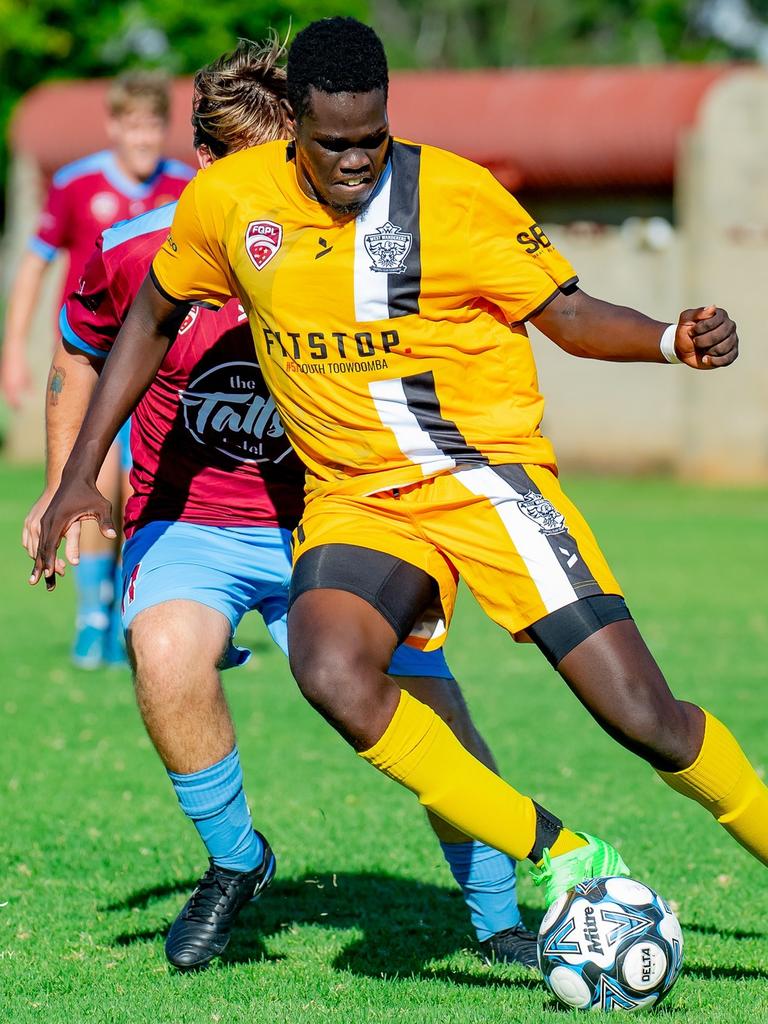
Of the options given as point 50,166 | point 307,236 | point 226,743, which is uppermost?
point 307,236

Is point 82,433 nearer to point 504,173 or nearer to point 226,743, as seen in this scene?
point 226,743

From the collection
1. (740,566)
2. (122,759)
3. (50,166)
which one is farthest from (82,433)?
(50,166)

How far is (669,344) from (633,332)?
0.36ft

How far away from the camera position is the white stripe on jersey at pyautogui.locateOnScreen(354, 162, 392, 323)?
13.2ft

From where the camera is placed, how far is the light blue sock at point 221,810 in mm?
4426

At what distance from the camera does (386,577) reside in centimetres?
398

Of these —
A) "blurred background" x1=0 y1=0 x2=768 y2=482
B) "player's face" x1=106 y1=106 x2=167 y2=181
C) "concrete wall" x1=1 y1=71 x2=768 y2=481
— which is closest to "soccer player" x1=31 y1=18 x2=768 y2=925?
"player's face" x1=106 y1=106 x2=167 y2=181

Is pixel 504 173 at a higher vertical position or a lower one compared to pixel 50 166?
higher

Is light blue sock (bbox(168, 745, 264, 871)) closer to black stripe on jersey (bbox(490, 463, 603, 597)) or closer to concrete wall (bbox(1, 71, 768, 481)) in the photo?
black stripe on jersey (bbox(490, 463, 603, 597))

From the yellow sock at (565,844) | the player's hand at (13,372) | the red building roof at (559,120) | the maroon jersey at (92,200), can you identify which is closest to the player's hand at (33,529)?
the yellow sock at (565,844)

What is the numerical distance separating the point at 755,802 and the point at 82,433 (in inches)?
79.7

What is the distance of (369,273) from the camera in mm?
4031

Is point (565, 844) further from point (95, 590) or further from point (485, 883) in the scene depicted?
point (95, 590)

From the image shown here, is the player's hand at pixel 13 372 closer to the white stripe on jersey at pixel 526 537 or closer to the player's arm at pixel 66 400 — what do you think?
the player's arm at pixel 66 400
